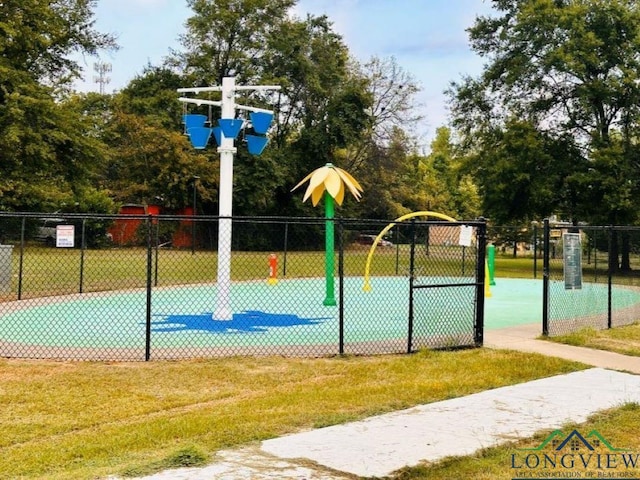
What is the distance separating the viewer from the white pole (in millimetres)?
10750

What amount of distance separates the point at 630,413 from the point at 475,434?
1.68m

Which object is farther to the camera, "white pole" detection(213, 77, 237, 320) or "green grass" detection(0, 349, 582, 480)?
"white pole" detection(213, 77, 237, 320)

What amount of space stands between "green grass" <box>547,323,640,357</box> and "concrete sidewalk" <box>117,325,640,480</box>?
2.04 meters

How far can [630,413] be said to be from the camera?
5711 millimetres

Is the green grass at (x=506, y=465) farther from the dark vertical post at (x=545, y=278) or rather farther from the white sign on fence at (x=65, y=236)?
the white sign on fence at (x=65, y=236)

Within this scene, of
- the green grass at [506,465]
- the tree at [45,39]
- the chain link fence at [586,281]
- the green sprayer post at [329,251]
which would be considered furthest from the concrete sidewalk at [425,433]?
the tree at [45,39]

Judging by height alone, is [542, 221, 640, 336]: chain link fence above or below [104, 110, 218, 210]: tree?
below

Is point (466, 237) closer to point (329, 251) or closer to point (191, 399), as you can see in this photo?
point (329, 251)

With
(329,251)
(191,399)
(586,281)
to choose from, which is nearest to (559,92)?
(586,281)

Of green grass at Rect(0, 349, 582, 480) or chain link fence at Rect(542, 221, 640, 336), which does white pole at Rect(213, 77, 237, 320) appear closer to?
green grass at Rect(0, 349, 582, 480)

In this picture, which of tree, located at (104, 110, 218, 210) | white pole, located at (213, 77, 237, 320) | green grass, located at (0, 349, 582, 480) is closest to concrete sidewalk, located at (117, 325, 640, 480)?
green grass, located at (0, 349, 582, 480)

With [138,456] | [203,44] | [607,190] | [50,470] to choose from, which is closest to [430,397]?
[138,456]

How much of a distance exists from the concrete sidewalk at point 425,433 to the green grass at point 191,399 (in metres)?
0.25

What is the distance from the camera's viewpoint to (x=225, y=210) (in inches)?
440
